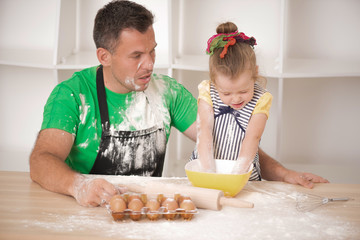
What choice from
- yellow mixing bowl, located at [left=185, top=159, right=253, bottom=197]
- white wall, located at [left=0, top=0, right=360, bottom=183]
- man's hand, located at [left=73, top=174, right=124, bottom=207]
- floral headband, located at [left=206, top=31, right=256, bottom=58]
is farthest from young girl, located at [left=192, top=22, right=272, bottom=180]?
white wall, located at [left=0, top=0, right=360, bottom=183]

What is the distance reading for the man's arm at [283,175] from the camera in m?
1.43

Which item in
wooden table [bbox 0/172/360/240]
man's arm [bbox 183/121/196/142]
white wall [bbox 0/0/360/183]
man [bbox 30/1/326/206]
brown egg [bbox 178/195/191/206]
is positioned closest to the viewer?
wooden table [bbox 0/172/360/240]

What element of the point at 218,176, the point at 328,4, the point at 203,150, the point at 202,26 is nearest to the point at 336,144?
the point at 328,4

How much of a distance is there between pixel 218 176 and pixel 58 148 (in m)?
0.60

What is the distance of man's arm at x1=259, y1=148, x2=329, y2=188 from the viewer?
143cm

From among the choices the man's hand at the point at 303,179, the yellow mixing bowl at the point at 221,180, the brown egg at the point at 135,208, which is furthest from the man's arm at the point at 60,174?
the man's hand at the point at 303,179

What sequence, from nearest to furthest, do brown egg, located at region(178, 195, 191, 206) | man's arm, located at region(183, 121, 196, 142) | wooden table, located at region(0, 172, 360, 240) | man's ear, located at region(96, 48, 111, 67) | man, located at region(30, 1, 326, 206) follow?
wooden table, located at region(0, 172, 360, 240) → brown egg, located at region(178, 195, 191, 206) → man, located at region(30, 1, 326, 206) → man's ear, located at region(96, 48, 111, 67) → man's arm, located at region(183, 121, 196, 142)

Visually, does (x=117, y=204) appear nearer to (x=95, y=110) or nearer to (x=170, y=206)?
(x=170, y=206)

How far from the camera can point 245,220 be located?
3.61ft

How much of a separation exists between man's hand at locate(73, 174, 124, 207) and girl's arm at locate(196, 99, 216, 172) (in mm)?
300

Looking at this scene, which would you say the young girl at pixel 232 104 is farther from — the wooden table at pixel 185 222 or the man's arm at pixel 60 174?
the man's arm at pixel 60 174

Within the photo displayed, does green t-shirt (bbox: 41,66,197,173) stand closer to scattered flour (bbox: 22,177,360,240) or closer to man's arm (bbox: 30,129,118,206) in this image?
man's arm (bbox: 30,129,118,206)

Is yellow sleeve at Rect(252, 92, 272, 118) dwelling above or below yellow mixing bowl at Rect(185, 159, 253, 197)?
above

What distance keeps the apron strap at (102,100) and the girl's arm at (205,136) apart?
0.35 metres
